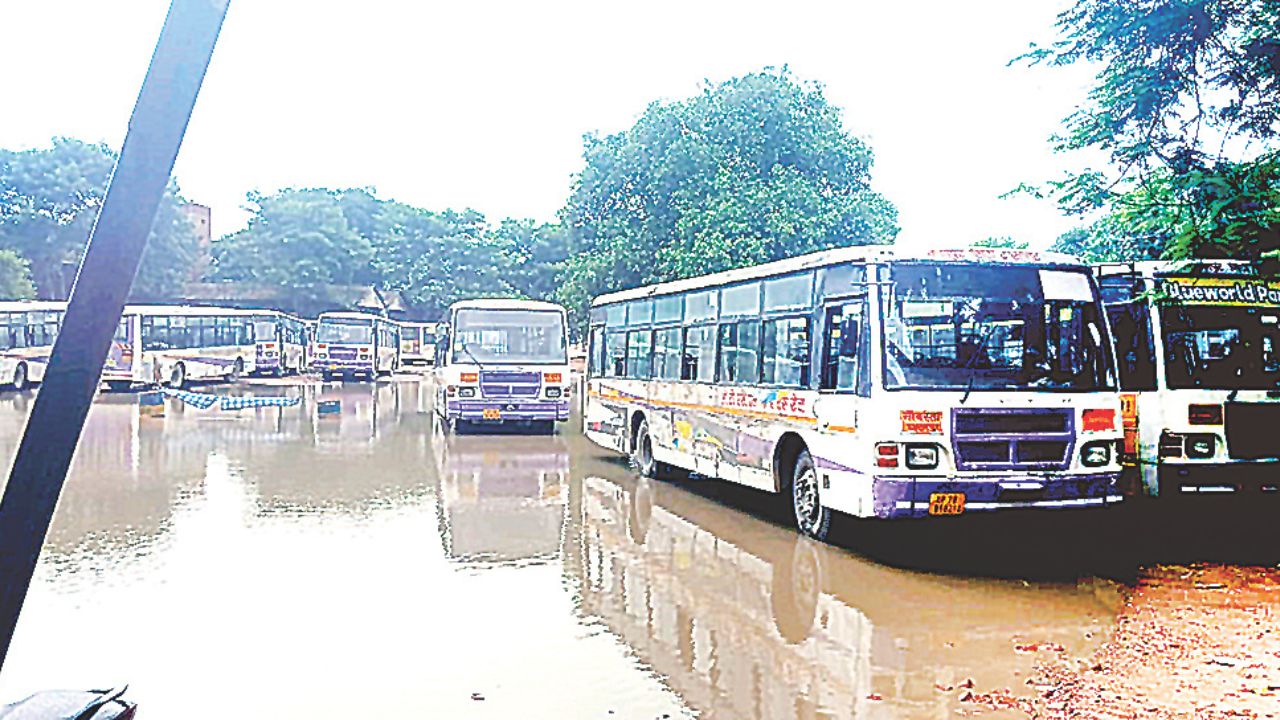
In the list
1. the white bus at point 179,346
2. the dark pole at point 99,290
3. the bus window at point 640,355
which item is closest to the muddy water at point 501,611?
the bus window at point 640,355

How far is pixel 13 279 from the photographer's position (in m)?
48.3

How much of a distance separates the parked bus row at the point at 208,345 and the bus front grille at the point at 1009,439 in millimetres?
23071

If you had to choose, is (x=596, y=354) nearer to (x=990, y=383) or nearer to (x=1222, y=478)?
(x=990, y=383)

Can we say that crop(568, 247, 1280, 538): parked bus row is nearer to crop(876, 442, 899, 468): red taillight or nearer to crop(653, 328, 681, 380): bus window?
crop(876, 442, 899, 468): red taillight

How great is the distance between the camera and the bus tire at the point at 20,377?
35.1m

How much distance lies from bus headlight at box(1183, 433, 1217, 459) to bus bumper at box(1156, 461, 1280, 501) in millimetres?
94

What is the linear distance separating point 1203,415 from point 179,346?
1357 inches

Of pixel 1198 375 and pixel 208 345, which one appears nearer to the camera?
pixel 1198 375

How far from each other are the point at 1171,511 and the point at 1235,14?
4.76 meters

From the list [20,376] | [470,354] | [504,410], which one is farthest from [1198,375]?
[20,376]

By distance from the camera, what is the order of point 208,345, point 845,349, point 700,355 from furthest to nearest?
point 208,345 < point 700,355 < point 845,349

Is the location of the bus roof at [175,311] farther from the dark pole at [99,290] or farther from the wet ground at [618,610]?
the dark pole at [99,290]

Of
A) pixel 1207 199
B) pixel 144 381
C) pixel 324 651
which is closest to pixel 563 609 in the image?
pixel 324 651

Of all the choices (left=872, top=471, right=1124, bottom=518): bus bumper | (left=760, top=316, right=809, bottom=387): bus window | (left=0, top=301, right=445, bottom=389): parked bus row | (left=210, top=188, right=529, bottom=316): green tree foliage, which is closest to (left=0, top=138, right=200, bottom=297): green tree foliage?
(left=210, top=188, right=529, bottom=316): green tree foliage
